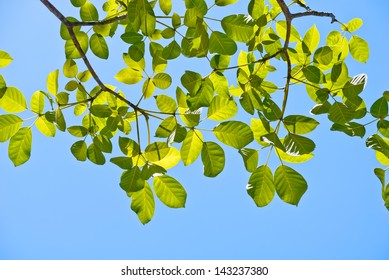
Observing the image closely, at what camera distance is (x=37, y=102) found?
1.47 m

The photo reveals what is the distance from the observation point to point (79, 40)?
1581mm

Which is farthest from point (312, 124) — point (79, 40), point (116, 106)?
point (79, 40)

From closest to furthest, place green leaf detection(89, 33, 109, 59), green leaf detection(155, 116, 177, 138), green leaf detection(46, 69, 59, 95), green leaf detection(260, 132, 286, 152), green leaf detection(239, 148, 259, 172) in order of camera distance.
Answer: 1. green leaf detection(260, 132, 286, 152)
2. green leaf detection(239, 148, 259, 172)
3. green leaf detection(155, 116, 177, 138)
4. green leaf detection(46, 69, 59, 95)
5. green leaf detection(89, 33, 109, 59)

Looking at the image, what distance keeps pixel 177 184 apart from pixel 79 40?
63cm

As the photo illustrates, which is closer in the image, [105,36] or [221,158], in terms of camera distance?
[221,158]

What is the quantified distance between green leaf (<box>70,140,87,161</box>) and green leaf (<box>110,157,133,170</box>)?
19cm

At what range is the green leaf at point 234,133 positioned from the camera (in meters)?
1.29

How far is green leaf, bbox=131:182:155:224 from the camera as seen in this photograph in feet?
4.47

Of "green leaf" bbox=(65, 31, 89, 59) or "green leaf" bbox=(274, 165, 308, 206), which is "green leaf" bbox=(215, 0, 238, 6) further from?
"green leaf" bbox=(274, 165, 308, 206)

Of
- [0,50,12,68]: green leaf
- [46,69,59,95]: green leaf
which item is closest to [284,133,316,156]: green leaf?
[46,69,59,95]: green leaf

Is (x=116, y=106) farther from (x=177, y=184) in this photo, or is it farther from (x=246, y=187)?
(x=246, y=187)

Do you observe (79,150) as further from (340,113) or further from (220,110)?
(340,113)

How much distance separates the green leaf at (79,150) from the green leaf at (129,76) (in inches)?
11.6

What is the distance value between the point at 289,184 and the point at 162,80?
0.57m
